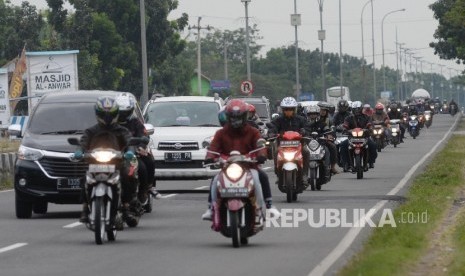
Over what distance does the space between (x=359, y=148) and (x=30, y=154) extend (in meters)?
12.6

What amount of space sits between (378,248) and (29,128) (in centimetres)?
802

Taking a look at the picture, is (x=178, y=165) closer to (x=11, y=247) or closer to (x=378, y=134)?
(x=11, y=247)

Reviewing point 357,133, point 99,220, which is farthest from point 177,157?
point 99,220

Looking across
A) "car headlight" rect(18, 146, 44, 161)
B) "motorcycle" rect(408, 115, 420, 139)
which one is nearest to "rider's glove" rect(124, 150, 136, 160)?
"car headlight" rect(18, 146, 44, 161)

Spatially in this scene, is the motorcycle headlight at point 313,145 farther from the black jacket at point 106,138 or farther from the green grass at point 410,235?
the black jacket at point 106,138

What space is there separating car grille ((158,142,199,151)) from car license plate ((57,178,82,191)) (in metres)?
6.85

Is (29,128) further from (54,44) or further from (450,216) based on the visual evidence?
(54,44)

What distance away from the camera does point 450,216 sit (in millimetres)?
21297

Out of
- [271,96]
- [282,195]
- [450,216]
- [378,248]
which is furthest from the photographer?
[271,96]

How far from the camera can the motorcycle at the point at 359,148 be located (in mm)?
32625

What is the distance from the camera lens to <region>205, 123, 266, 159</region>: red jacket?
674 inches

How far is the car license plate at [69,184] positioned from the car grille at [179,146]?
6846mm

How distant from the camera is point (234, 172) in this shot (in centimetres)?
1641

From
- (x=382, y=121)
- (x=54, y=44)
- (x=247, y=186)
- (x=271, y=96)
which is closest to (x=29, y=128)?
(x=247, y=186)
